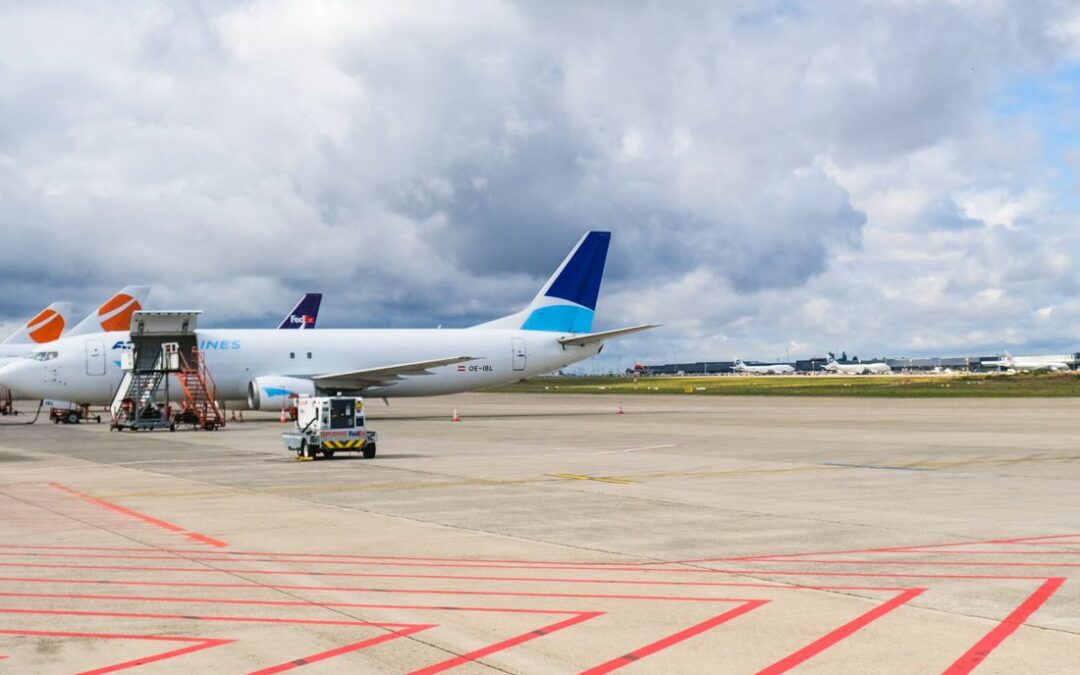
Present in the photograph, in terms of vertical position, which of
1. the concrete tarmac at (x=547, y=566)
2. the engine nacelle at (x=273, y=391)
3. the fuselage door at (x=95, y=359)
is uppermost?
the fuselage door at (x=95, y=359)

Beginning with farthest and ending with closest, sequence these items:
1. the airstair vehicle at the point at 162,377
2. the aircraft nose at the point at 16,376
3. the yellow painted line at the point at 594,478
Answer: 1. the aircraft nose at the point at 16,376
2. the airstair vehicle at the point at 162,377
3. the yellow painted line at the point at 594,478

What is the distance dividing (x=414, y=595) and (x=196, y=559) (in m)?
3.78

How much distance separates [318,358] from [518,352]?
10.4m

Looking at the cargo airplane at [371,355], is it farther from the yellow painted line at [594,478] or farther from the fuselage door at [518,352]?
the yellow painted line at [594,478]

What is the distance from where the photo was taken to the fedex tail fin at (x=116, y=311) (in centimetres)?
7800

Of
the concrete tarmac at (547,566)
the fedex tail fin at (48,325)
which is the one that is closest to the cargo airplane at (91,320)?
the fedex tail fin at (48,325)

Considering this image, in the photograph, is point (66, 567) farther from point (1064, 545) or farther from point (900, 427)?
point (900, 427)

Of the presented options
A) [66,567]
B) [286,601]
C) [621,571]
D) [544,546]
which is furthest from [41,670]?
[544,546]

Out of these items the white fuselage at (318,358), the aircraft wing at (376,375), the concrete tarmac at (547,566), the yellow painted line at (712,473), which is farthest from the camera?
the aircraft wing at (376,375)

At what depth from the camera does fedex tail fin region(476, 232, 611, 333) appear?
59.8m

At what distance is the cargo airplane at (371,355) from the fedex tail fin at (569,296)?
0.18ft

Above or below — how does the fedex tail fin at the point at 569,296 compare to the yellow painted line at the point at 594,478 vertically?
above

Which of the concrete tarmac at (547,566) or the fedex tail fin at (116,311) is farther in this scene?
the fedex tail fin at (116,311)

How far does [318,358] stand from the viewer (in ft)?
178
